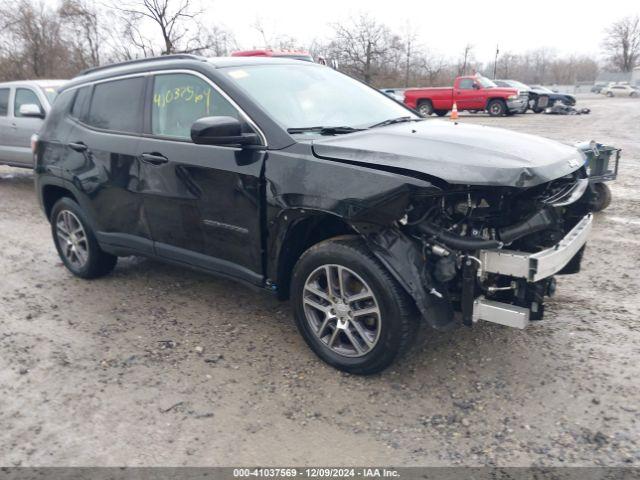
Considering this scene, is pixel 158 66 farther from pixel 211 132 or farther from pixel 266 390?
pixel 266 390

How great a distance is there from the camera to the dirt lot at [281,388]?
2.75 meters

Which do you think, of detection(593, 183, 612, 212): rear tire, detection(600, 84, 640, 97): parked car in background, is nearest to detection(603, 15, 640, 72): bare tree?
detection(600, 84, 640, 97): parked car in background

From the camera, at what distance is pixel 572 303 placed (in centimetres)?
427

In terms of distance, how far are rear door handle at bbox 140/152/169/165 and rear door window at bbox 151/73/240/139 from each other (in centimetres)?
17

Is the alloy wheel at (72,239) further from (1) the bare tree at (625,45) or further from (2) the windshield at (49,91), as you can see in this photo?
(1) the bare tree at (625,45)

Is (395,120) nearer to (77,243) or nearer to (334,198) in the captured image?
(334,198)

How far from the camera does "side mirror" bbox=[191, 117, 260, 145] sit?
330 cm

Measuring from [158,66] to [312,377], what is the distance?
263cm

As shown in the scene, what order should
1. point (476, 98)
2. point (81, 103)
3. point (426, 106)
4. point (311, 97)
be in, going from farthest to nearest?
1. point (426, 106)
2. point (476, 98)
3. point (81, 103)
4. point (311, 97)

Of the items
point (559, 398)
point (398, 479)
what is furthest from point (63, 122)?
point (559, 398)

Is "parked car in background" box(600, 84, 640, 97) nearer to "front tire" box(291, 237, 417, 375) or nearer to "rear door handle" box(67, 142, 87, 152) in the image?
"rear door handle" box(67, 142, 87, 152)

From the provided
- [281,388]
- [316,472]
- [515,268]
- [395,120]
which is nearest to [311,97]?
[395,120]

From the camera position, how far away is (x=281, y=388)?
3.29m

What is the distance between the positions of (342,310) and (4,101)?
9552 mm
